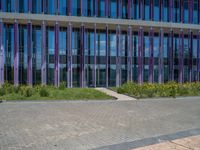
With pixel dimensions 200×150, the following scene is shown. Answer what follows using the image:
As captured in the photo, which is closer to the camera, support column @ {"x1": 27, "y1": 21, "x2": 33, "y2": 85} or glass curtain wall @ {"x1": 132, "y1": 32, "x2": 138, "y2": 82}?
support column @ {"x1": 27, "y1": 21, "x2": 33, "y2": 85}

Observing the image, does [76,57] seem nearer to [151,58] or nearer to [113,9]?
[113,9]

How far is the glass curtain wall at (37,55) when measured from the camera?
3266 cm

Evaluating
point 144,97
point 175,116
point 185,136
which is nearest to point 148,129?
point 185,136

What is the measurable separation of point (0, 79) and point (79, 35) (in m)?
9.70

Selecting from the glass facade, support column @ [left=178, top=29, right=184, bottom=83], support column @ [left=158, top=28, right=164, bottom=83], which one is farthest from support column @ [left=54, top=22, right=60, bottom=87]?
support column @ [left=178, top=29, right=184, bottom=83]

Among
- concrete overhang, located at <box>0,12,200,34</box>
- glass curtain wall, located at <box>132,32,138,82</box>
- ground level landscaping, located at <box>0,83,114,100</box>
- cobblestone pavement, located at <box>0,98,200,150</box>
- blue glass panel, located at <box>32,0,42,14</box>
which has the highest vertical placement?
blue glass panel, located at <box>32,0,42,14</box>

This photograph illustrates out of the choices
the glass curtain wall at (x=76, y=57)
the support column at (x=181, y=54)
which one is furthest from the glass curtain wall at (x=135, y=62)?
the glass curtain wall at (x=76, y=57)

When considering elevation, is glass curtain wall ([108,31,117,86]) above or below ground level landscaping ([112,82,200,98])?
above

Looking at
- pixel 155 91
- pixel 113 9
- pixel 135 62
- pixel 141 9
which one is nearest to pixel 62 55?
pixel 113 9

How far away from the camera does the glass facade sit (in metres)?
32.4

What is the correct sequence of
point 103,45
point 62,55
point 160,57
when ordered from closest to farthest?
1. point 62,55
2. point 103,45
3. point 160,57

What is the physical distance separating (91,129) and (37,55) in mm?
23454

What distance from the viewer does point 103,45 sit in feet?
115

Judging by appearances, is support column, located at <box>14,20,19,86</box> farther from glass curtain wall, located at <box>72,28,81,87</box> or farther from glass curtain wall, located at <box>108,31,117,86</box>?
glass curtain wall, located at <box>108,31,117,86</box>
